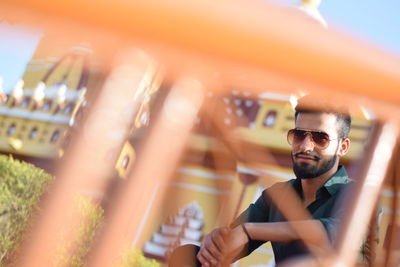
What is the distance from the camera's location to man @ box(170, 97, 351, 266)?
0.66 meters

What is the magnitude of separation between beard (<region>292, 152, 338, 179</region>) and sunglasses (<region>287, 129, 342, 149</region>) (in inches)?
3.2

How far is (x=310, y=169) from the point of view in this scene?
1.10 meters

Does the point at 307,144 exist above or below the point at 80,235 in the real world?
above

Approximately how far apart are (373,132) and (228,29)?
0.72ft

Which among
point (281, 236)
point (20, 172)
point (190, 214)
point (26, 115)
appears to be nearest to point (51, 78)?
point (26, 115)

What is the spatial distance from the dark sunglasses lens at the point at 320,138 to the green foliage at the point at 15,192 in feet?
9.47

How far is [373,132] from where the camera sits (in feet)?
1.44

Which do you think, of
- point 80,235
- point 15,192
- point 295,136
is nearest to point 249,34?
point 80,235

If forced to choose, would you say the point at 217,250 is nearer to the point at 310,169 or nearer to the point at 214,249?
the point at 214,249

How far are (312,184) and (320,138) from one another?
0.68ft

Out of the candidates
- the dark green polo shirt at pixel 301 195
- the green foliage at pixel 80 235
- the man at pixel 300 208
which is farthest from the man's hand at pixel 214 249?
the green foliage at pixel 80 235

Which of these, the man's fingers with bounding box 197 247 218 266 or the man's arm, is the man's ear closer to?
the man's arm

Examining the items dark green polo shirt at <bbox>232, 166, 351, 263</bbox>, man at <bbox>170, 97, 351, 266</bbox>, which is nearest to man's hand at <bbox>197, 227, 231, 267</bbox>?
man at <bbox>170, 97, 351, 266</bbox>

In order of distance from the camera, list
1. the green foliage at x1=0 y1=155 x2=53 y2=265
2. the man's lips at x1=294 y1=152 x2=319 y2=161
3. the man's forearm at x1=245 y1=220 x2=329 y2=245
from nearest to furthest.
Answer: the man's forearm at x1=245 y1=220 x2=329 y2=245 → the man's lips at x1=294 y1=152 x2=319 y2=161 → the green foliage at x1=0 y1=155 x2=53 y2=265
